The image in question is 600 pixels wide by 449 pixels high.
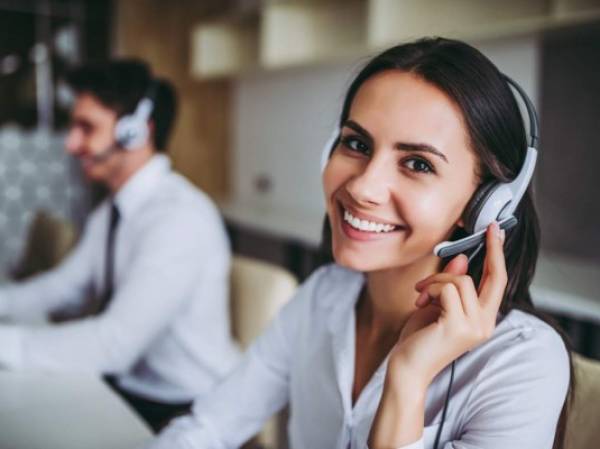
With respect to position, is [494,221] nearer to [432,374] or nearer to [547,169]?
[432,374]

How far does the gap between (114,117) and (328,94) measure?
6.04 feet

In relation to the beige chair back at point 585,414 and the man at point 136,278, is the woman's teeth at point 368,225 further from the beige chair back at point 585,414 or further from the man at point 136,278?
the man at point 136,278

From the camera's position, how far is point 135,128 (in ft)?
5.88

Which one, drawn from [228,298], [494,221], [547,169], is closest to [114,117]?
[228,298]

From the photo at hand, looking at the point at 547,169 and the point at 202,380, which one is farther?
the point at 547,169

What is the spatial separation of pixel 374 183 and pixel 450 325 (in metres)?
0.22

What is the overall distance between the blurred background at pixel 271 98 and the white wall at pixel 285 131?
1 cm

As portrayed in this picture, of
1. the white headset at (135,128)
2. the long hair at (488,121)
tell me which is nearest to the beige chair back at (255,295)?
the white headset at (135,128)

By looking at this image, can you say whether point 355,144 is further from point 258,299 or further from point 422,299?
point 258,299

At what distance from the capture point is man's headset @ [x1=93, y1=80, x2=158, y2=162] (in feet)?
5.87

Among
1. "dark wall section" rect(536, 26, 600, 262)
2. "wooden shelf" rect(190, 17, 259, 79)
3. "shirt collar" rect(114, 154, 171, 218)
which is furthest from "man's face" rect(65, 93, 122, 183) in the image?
"wooden shelf" rect(190, 17, 259, 79)

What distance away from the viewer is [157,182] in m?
1.78

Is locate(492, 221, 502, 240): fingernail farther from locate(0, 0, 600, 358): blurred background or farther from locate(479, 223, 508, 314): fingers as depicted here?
locate(0, 0, 600, 358): blurred background

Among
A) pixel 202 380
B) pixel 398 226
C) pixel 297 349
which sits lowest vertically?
pixel 202 380
